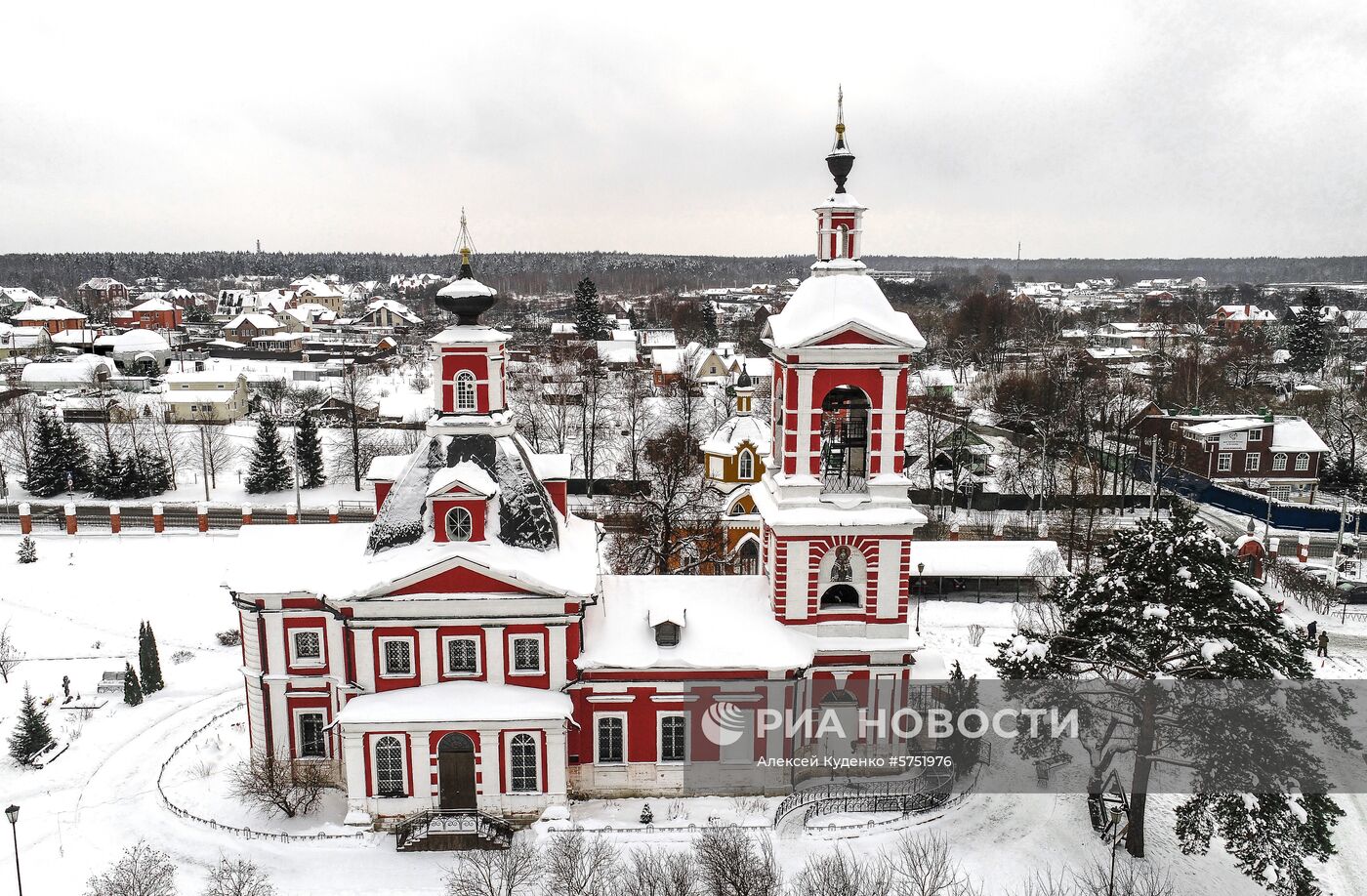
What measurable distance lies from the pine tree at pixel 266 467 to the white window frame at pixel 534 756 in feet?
105

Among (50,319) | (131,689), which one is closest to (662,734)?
(131,689)

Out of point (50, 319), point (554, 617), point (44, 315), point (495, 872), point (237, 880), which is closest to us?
point (237, 880)

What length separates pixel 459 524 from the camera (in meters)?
19.4

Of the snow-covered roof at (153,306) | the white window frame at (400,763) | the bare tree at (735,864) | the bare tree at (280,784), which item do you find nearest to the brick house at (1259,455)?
the bare tree at (735,864)

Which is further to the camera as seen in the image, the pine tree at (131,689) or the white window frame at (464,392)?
the pine tree at (131,689)

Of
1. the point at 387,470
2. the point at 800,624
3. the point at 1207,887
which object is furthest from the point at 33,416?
the point at 1207,887

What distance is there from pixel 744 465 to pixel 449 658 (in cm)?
1673

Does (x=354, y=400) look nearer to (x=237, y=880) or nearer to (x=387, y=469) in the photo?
(x=387, y=469)

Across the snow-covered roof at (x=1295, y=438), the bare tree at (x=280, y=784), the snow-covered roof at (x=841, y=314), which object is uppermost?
the snow-covered roof at (x=841, y=314)

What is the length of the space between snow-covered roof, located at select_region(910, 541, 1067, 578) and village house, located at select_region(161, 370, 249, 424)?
45.9 meters

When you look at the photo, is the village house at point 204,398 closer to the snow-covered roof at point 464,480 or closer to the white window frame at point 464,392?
the white window frame at point 464,392

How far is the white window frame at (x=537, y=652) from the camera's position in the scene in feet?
63.7

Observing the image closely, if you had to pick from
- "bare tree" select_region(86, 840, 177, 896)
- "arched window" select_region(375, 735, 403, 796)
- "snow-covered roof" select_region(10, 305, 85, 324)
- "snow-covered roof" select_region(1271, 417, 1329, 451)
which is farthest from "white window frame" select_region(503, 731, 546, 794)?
"snow-covered roof" select_region(10, 305, 85, 324)

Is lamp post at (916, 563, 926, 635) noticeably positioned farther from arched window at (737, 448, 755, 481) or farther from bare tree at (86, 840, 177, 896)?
bare tree at (86, 840, 177, 896)
